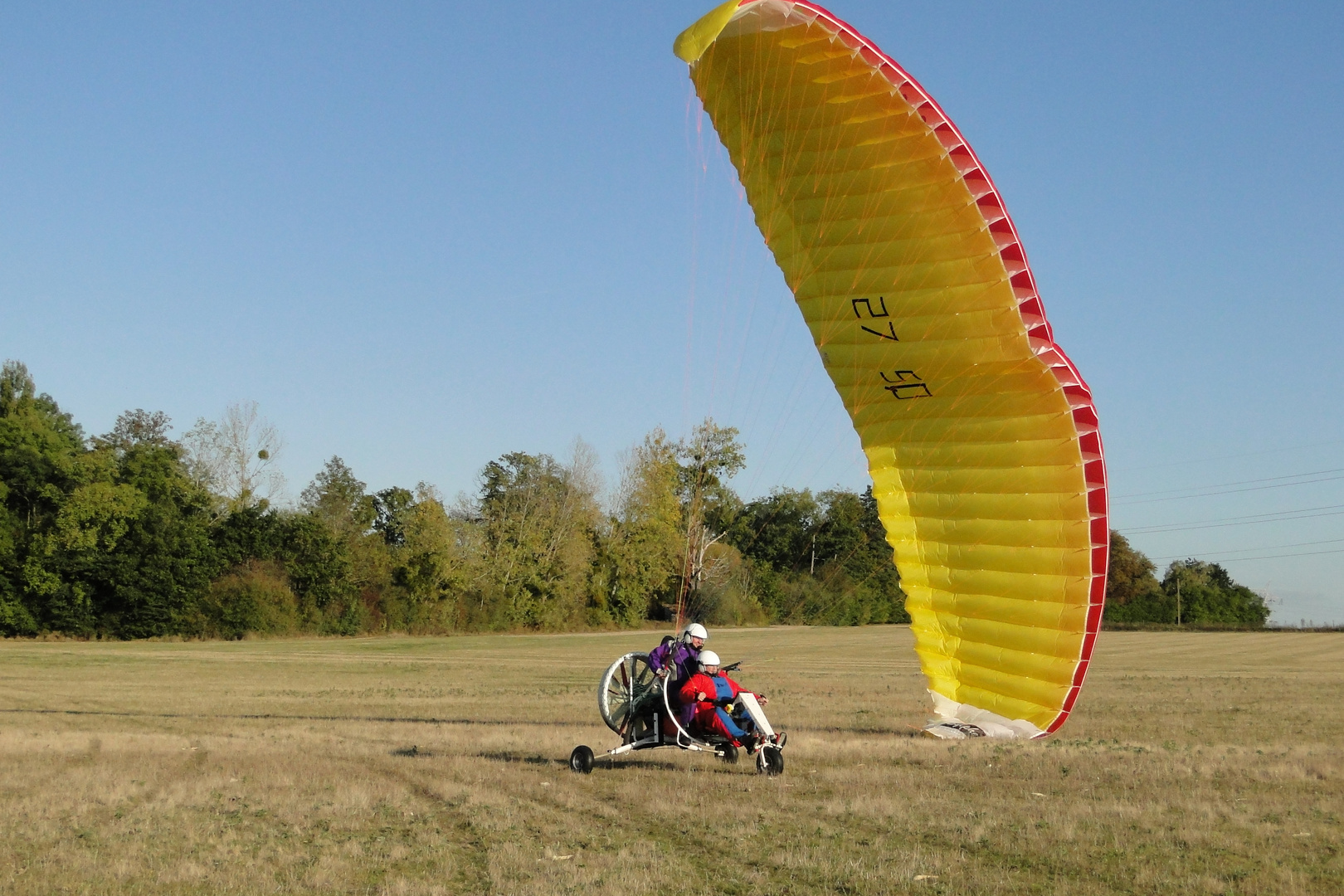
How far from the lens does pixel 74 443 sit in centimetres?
5878

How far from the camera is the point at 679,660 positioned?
33.7ft

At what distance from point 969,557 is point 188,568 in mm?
38962

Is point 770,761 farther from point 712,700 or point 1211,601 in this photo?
point 1211,601

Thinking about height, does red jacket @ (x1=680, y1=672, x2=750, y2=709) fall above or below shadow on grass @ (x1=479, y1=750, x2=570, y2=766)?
above

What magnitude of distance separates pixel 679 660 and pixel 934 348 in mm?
3437

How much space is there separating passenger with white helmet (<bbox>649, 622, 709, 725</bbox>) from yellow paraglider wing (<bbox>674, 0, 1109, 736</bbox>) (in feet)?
7.44

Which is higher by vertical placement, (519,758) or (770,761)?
(770,761)

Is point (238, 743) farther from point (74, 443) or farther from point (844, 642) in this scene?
point (74, 443)

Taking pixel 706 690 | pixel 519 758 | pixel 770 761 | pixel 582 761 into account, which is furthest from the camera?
pixel 519 758

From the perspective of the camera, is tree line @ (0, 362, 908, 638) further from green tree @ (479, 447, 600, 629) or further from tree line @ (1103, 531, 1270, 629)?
tree line @ (1103, 531, 1270, 629)

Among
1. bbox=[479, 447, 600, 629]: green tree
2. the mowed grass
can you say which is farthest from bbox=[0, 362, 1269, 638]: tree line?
the mowed grass

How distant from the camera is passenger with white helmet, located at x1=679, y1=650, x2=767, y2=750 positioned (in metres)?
9.93

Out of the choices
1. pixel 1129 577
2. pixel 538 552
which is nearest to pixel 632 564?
pixel 538 552

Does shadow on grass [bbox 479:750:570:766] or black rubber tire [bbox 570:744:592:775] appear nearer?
black rubber tire [bbox 570:744:592:775]
